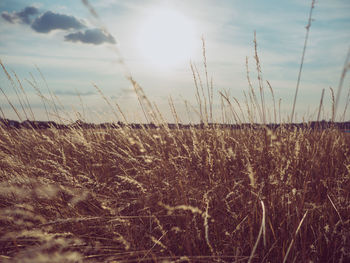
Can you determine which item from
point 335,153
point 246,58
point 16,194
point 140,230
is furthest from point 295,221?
point 16,194

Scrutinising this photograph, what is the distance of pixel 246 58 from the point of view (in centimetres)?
214

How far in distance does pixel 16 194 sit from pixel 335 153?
132 inches

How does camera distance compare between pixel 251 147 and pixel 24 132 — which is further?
pixel 24 132

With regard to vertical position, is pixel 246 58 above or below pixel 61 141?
above

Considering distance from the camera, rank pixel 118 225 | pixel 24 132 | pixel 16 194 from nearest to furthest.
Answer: pixel 118 225
pixel 16 194
pixel 24 132

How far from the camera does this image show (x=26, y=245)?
1.48 meters

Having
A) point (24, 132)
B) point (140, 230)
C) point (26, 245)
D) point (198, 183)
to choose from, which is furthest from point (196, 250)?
point (24, 132)

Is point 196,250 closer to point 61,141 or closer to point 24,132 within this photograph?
point 61,141

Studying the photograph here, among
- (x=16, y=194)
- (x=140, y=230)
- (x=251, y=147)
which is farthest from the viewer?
(x=251, y=147)

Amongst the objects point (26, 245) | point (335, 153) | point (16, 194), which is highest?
point (335, 153)

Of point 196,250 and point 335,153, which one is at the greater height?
point 335,153

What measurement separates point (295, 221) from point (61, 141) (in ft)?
10.3

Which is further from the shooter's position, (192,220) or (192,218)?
(192,218)

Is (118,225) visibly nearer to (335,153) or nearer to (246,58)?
(246,58)
